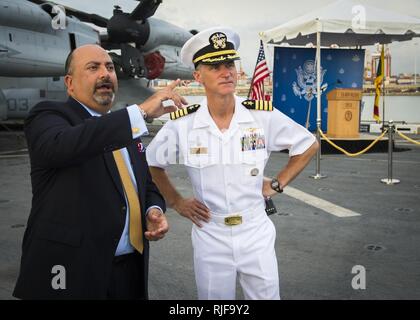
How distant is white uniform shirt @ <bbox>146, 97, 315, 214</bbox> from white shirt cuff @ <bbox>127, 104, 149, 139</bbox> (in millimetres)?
648

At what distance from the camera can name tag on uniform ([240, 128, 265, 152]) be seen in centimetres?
237

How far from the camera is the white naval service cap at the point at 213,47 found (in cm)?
235

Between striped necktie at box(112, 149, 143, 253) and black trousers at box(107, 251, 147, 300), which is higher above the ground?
striped necktie at box(112, 149, 143, 253)

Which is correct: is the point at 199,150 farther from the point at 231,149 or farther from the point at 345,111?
the point at 345,111

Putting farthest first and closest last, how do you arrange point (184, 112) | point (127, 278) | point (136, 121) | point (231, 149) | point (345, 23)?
point (345, 23) < point (184, 112) < point (231, 149) < point (127, 278) < point (136, 121)

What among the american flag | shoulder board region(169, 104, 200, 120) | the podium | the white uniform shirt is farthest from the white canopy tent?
shoulder board region(169, 104, 200, 120)

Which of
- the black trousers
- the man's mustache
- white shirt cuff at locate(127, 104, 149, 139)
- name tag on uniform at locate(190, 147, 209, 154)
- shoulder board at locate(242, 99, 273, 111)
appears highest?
the man's mustache

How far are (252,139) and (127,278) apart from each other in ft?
3.47

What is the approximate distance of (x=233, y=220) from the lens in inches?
90.6

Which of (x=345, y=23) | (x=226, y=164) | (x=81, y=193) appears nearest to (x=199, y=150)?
(x=226, y=164)

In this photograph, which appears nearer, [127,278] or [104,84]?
[104,84]

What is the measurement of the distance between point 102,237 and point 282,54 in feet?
53.9

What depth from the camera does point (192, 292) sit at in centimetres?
377

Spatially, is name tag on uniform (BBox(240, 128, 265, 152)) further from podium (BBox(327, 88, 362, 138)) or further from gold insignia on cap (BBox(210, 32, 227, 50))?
podium (BBox(327, 88, 362, 138))
